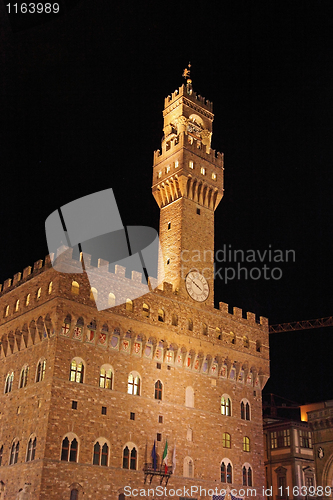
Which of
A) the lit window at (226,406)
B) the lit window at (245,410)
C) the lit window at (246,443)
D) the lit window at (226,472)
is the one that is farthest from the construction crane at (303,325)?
the lit window at (226,472)

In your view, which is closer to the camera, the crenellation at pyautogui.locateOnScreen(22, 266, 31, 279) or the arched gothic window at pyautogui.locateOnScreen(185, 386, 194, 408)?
the crenellation at pyautogui.locateOnScreen(22, 266, 31, 279)

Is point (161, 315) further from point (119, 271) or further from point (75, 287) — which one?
point (75, 287)

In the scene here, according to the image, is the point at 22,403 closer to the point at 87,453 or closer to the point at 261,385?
the point at 87,453

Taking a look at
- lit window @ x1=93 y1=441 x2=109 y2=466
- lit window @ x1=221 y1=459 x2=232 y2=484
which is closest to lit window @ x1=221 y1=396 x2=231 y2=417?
lit window @ x1=221 y1=459 x2=232 y2=484

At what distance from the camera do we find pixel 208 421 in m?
42.8

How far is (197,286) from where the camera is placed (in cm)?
4631

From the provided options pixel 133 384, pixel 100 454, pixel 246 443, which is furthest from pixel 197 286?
pixel 100 454

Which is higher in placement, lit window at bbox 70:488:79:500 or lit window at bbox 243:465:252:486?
lit window at bbox 243:465:252:486

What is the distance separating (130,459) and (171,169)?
24641mm

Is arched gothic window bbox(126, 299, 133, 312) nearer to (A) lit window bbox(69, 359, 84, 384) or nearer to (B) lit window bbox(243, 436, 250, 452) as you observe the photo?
(A) lit window bbox(69, 359, 84, 384)

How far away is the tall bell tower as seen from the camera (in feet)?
153

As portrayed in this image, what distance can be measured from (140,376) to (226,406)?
29.0 feet

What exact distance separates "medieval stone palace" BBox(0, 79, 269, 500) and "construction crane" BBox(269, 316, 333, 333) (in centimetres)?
2363

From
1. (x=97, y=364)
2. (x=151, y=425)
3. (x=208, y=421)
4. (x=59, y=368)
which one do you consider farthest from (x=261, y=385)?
(x=59, y=368)
